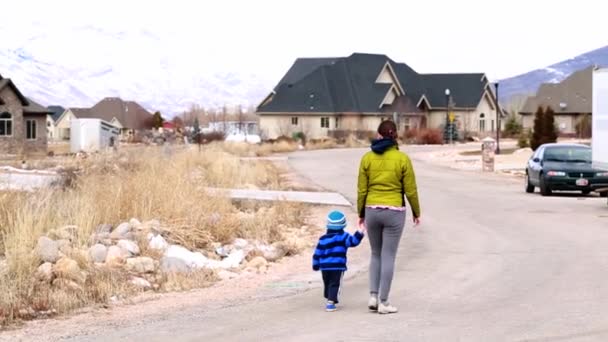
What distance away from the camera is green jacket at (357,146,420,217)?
423 inches

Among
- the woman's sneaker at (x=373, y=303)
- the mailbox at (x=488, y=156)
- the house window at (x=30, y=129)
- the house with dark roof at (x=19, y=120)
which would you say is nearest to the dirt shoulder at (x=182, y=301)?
the woman's sneaker at (x=373, y=303)

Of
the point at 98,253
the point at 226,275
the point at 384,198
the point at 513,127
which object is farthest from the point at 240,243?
the point at 513,127

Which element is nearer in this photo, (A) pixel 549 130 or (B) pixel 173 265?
(B) pixel 173 265

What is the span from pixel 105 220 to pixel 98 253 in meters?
2.66

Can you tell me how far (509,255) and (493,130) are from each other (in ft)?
301

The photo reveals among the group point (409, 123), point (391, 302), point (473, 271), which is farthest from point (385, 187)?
point (409, 123)

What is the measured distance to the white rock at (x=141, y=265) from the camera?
534 inches

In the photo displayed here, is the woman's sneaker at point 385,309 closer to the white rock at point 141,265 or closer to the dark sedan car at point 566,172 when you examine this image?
the white rock at point 141,265

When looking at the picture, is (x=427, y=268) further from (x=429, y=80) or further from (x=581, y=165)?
(x=429, y=80)

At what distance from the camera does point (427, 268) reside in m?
14.2

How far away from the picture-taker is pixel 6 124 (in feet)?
213

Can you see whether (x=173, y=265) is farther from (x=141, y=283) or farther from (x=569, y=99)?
(x=569, y=99)

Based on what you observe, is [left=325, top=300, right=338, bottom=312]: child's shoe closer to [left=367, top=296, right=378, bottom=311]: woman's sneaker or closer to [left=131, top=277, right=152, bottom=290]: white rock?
[left=367, top=296, right=378, bottom=311]: woman's sneaker

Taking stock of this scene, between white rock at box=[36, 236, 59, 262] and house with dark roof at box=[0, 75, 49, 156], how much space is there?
48819 millimetres
